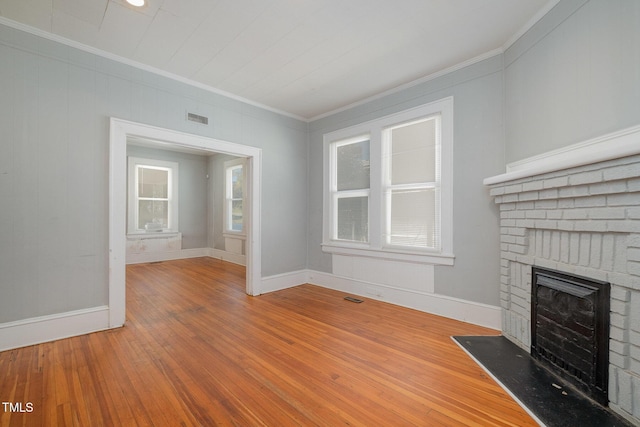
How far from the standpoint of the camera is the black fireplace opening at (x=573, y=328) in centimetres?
163

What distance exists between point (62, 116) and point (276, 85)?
7.32 feet

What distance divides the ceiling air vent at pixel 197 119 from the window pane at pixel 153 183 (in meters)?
4.12

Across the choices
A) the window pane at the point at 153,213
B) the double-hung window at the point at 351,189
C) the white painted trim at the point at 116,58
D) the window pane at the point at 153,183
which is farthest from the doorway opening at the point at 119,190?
the window pane at the point at 153,213

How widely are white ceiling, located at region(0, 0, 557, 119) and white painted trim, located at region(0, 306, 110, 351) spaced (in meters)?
2.63

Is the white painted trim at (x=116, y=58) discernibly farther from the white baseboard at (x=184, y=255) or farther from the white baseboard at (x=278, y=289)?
the white baseboard at (x=184, y=255)

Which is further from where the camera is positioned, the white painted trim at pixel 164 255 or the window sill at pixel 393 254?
the white painted trim at pixel 164 255

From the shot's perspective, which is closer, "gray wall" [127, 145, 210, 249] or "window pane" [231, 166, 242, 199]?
"window pane" [231, 166, 242, 199]

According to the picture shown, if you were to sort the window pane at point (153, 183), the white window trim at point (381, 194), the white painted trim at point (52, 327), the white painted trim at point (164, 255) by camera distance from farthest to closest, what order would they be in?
the window pane at point (153, 183) → the white painted trim at point (164, 255) → the white window trim at point (381, 194) → the white painted trim at point (52, 327)

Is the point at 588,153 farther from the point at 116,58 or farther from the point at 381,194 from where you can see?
the point at 116,58

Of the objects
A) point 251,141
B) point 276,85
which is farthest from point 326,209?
point 276,85

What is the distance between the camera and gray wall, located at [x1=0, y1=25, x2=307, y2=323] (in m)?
2.35

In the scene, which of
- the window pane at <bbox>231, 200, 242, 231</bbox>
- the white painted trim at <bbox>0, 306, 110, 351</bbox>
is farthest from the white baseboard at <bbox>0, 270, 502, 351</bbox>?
the window pane at <bbox>231, 200, 242, 231</bbox>

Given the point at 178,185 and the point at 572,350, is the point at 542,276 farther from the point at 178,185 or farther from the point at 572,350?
the point at 178,185

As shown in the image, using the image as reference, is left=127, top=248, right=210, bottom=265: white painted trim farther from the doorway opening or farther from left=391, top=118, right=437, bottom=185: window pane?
left=391, top=118, right=437, bottom=185: window pane
